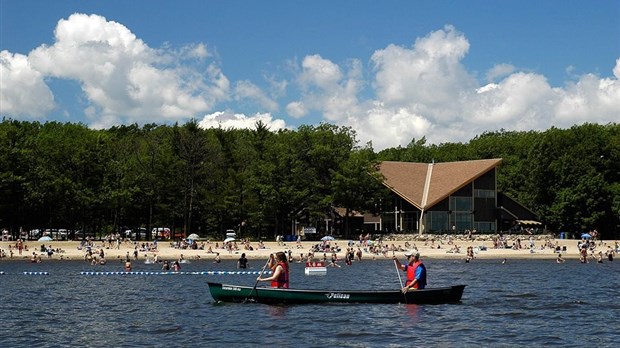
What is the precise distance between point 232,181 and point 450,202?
970 inches

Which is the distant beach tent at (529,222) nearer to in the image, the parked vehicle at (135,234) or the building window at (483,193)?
the building window at (483,193)

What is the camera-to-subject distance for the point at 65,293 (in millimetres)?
43531

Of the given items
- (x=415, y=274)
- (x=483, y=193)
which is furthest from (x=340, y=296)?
(x=483, y=193)

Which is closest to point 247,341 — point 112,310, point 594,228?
point 112,310

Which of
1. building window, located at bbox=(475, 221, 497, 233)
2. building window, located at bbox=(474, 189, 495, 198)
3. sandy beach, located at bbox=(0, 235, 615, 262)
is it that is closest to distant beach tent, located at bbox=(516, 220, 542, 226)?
building window, located at bbox=(475, 221, 497, 233)

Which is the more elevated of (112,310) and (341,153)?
(341,153)

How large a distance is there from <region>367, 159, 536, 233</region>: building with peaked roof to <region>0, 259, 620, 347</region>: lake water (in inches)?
1699

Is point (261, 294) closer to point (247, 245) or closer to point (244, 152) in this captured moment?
point (247, 245)

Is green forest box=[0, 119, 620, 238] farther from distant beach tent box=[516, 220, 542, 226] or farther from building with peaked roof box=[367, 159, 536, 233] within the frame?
building with peaked roof box=[367, 159, 536, 233]

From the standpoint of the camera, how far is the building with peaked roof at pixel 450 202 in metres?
95.3

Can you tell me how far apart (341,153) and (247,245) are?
21715 millimetres

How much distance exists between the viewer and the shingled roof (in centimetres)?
9569

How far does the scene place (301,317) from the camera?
31.3 metres

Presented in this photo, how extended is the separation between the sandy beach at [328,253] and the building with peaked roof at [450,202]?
5.55 m
